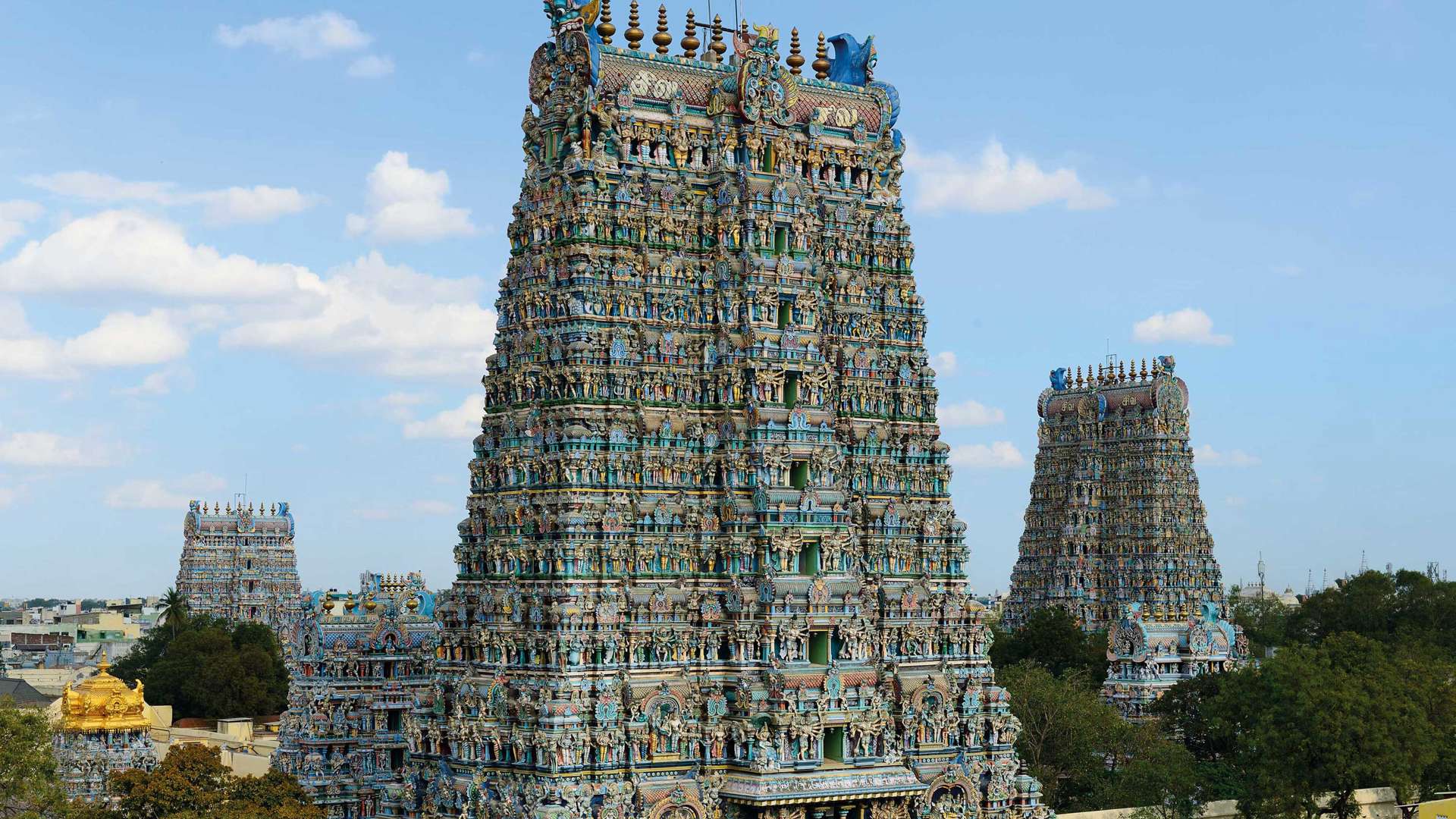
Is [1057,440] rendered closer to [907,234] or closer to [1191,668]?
[1191,668]

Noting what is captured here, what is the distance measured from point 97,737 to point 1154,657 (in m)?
43.4

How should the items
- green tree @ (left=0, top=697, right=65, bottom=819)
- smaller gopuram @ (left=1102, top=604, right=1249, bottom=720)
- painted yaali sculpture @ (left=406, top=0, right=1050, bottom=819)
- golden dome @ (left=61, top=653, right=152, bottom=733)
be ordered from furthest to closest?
1. smaller gopuram @ (left=1102, top=604, right=1249, bottom=720)
2. golden dome @ (left=61, top=653, right=152, bottom=733)
3. green tree @ (left=0, top=697, right=65, bottom=819)
4. painted yaali sculpture @ (left=406, top=0, right=1050, bottom=819)

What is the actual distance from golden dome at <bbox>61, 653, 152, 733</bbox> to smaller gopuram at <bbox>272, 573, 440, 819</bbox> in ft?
19.0

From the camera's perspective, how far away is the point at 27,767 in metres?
47.0

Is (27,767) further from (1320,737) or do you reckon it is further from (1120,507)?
(1120,507)

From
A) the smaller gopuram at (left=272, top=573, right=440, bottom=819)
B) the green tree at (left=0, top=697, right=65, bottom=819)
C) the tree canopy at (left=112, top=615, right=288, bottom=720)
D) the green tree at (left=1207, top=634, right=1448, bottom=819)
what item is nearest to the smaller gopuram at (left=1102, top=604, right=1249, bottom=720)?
the green tree at (left=1207, top=634, right=1448, bottom=819)

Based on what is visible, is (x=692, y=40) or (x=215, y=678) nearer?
(x=692, y=40)

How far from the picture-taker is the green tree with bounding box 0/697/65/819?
4691 cm

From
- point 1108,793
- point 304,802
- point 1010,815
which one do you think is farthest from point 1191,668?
point 304,802

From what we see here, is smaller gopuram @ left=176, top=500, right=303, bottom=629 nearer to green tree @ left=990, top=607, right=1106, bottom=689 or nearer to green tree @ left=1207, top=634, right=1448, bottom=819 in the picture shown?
green tree @ left=990, top=607, right=1106, bottom=689

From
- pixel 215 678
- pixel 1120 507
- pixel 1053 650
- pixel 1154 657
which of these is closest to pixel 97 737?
pixel 215 678

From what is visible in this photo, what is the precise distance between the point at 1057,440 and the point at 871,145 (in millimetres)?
45097

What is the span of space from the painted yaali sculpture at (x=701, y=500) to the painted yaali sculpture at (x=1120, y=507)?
1470 inches

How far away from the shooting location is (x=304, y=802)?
50.3 metres
